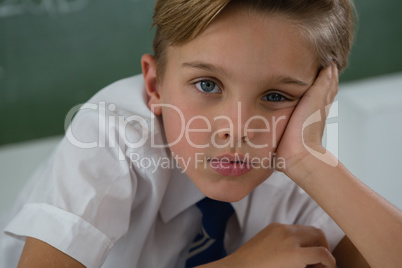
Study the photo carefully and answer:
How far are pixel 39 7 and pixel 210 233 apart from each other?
0.79m

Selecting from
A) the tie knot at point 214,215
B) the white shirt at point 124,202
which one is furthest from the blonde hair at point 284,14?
the tie knot at point 214,215

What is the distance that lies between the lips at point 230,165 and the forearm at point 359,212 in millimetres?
97

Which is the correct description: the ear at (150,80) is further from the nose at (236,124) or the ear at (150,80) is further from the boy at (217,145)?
the nose at (236,124)

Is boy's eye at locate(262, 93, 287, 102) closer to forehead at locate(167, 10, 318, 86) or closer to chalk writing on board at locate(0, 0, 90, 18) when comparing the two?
forehead at locate(167, 10, 318, 86)

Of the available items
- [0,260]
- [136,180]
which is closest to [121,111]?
[136,180]

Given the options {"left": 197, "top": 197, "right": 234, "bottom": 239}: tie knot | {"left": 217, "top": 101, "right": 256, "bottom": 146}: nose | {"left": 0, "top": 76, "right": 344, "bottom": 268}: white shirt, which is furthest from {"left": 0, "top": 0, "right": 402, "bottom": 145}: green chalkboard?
{"left": 217, "top": 101, "right": 256, "bottom": 146}: nose

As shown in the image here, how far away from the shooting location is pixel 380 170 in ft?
5.25

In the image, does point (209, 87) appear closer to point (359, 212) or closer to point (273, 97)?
point (273, 97)

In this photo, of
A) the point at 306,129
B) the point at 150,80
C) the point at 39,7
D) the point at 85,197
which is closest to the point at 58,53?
the point at 39,7

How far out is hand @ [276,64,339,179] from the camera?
831 millimetres

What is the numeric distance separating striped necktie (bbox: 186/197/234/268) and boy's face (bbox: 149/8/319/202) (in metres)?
0.12

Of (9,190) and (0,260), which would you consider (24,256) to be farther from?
(9,190)

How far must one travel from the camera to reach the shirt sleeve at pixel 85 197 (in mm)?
813

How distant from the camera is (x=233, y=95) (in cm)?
77
